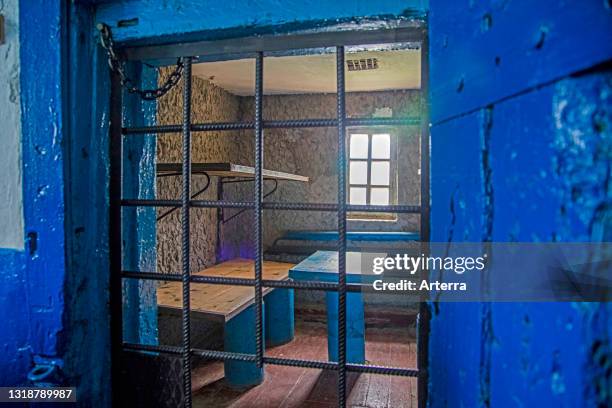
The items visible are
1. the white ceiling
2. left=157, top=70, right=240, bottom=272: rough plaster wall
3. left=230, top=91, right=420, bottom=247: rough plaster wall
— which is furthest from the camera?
left=230, top=91, right=420, bottom=247: rough plaster wall

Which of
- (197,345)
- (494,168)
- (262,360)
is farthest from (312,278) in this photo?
(494,168)

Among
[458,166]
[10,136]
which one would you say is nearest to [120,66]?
[10,136]

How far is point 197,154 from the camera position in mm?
3268

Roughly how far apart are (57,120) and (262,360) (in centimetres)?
89

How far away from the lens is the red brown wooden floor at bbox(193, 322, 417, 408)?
2324 mm

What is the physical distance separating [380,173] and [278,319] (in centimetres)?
206

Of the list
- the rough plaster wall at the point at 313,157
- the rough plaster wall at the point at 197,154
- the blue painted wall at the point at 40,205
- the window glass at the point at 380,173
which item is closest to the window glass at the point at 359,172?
the window glass at the point at 380,173

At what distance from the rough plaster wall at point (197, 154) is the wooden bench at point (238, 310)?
24 centimetres

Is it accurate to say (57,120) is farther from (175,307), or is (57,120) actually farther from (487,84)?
(175,307)

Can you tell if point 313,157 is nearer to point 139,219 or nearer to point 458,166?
point 139,219

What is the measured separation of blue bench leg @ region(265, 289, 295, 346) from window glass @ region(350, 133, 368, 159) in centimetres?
187

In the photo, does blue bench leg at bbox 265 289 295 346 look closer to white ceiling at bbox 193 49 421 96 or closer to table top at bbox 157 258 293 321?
table top at bbox 157 258 293 321

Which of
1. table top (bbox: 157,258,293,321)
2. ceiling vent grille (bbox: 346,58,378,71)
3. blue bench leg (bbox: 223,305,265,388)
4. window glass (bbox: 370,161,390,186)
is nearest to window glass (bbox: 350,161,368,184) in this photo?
window glass (bbox: 370,161,390,186)

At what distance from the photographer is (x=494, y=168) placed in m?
0.55
